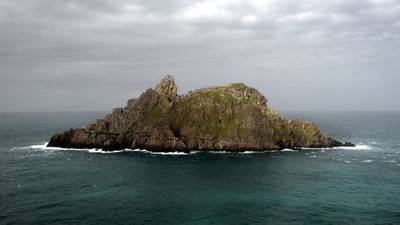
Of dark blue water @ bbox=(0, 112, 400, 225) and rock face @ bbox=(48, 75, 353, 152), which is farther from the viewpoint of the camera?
rock face @ bbox=(48, 75, 353, 152)

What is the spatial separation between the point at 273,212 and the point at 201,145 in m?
92.7

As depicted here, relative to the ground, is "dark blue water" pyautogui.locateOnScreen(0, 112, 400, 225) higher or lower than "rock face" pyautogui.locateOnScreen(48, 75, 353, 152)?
lower

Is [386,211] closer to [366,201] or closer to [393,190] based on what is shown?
[366,201]

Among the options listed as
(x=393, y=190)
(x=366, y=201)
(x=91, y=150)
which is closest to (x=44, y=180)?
(x=91, y=150)

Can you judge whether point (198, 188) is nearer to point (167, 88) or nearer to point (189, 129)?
point (189, 129)

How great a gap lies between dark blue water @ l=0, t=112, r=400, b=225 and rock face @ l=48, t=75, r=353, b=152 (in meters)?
13.5

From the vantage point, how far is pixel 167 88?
644 ft

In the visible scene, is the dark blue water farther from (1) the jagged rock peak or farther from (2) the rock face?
(1) the jagged rock peak

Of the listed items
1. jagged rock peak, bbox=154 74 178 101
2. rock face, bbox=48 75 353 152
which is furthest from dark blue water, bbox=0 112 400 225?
jagged rock peak, bbox=154 74 178 101

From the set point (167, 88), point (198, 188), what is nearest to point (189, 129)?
point (167, 88)

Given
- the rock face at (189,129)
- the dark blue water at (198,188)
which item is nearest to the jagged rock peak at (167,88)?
the rock face at (189,129)

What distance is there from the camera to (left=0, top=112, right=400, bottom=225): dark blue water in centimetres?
8238

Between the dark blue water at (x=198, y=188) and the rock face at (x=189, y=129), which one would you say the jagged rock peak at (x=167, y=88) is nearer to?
the rock face at (x=189, y=129)

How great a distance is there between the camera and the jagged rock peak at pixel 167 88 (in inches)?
7658
